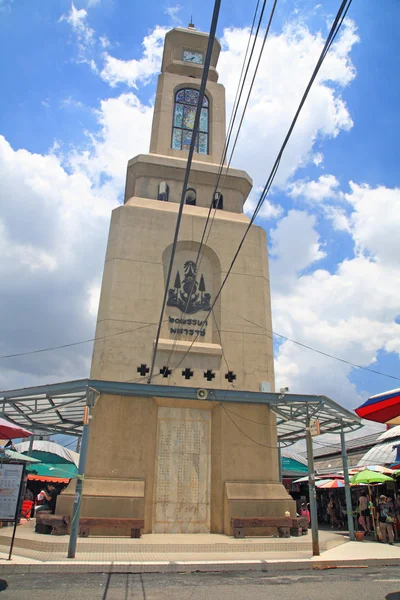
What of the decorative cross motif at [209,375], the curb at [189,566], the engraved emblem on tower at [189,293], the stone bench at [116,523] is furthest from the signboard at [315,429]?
the engraved emblem on tower at [189,293]

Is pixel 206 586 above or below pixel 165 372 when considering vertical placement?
below

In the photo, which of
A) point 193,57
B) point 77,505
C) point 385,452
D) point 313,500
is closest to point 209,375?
point 313,500

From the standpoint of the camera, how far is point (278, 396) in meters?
15.2

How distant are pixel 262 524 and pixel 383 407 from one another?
7.93 meters

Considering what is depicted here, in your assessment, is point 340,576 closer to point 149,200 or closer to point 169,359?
point 169,359

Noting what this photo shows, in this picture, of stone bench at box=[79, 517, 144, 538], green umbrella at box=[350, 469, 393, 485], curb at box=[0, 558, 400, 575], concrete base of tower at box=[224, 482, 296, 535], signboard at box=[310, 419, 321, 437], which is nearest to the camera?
curb at box=[0, 558, 400, 575]

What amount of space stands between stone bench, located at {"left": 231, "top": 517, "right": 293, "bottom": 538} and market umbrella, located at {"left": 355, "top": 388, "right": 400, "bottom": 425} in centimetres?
736

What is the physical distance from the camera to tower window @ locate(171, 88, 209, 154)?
22469 millimetres

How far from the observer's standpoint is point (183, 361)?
16.8 metres

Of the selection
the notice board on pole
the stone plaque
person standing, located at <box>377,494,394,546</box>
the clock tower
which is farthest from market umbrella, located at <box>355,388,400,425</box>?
the stone plaque

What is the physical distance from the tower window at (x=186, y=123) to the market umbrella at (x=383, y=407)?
17.0 m

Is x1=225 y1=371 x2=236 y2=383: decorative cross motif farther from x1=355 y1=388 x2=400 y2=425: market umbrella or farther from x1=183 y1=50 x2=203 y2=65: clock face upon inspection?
x1=183 y1=50 x2=203 y2=65: clock face

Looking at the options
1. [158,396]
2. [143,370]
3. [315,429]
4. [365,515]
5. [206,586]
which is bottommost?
[206,586]

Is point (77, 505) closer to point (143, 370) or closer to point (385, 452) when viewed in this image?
point (143, 370)
